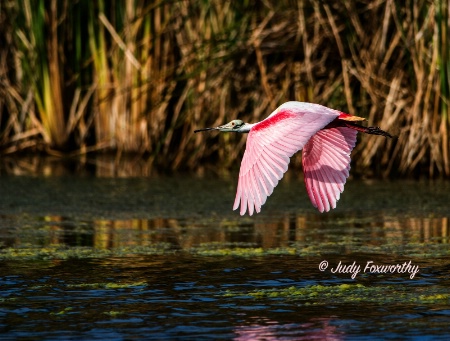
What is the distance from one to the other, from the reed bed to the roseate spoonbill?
2.25m

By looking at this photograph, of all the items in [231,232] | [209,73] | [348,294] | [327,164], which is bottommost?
[348,294]

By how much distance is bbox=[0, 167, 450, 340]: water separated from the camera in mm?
4148

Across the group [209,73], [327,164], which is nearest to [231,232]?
[327,164]

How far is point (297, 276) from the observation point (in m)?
5.17

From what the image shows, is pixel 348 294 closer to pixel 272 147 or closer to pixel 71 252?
pixel 272 147

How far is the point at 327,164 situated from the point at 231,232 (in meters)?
1.06

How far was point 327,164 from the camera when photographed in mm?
5953

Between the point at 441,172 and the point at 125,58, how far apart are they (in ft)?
10.8

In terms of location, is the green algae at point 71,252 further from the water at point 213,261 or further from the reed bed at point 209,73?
the reed bed at point 209,73

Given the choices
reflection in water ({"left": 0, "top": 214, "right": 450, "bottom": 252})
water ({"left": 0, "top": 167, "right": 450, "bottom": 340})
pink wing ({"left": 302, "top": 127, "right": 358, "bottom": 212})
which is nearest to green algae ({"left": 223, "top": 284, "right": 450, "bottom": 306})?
water ({"left": 0, "top": 167, "right": 450, "bottom": 340})

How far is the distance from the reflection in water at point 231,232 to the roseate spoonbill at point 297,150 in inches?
17.0

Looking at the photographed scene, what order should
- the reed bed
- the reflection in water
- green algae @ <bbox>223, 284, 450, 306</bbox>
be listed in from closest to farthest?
1. green algae @ <bbox>223, 284, 450, 306</bbox>
2. the reflection in water
3. the reed bed

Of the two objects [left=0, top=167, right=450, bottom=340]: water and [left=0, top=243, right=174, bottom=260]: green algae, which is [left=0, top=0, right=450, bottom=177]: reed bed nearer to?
[left=0, top=167, right=450, bottom=340]: water

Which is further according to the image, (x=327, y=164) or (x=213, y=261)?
(x=327, y=164)
